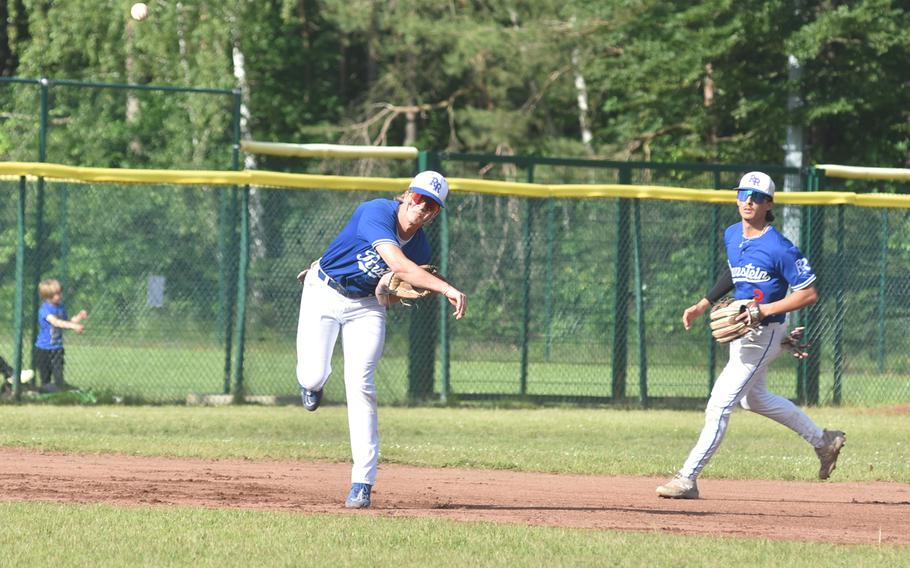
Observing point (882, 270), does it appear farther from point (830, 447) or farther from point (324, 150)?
point (830, 447)

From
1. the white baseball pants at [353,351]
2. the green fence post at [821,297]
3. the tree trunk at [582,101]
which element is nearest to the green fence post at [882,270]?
the green fence post at [821,297]

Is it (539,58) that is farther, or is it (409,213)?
(539,58)

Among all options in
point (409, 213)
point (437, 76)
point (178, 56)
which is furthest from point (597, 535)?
point (437, 76)

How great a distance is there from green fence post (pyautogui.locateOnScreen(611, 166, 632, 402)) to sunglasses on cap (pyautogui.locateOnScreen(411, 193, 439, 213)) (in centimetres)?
789

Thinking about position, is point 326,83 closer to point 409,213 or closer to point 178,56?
point 178,56

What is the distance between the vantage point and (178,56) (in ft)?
91.4

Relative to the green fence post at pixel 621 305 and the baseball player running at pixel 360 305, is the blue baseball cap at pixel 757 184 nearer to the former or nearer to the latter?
the baseball player running at pixel 360 305

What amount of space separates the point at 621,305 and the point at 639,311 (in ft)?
0.65

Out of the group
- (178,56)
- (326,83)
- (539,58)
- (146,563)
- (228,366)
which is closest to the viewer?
(146,563)

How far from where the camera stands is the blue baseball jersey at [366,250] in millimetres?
7484

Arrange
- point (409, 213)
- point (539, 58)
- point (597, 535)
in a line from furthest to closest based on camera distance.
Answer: point (539, 58) → point (409, 213) → point (597, 535)

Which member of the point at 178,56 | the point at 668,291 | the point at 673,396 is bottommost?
the point at 673,396

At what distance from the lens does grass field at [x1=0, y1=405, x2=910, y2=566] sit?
632 cm

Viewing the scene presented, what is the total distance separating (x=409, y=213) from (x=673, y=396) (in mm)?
8320
